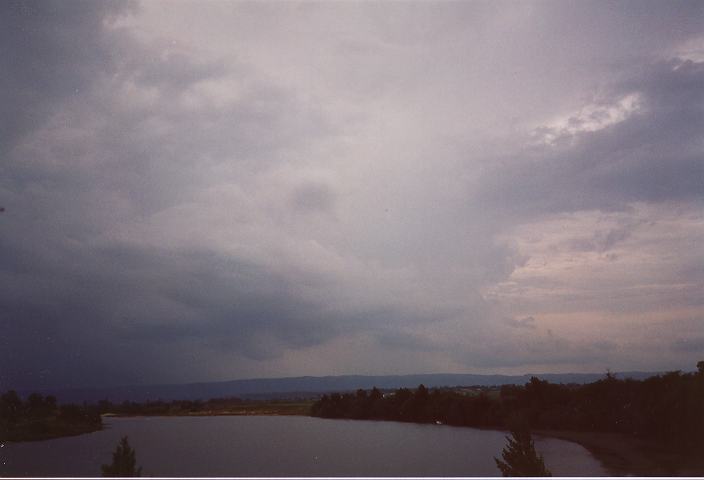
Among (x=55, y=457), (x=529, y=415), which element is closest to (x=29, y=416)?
(x=55, y=457)

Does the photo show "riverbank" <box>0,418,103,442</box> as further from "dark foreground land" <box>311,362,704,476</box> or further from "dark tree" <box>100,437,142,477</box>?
"dark foreground land" <box>311,362,704,476</box>

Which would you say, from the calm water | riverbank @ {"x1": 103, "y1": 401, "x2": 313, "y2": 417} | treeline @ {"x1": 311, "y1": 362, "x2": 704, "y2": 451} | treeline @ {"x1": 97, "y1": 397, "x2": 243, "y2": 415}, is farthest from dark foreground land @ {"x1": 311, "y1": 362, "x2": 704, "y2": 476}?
treeline @ {"x1": 97, "y1": 397, "x2": 243, "y2": 415}

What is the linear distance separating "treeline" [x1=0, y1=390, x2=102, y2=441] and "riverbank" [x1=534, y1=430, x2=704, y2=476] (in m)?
12.9

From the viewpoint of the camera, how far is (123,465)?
22.2ft

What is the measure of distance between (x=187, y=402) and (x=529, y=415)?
1299cm

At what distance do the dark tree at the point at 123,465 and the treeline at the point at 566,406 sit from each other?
7.13 meters

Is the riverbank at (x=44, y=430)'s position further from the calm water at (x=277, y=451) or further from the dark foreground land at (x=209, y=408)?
the dark foreground land at (x=209, y=408)

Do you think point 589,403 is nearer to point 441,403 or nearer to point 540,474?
point 441,403

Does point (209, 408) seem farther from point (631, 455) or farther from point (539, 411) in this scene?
point (631, 455)

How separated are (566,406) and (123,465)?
47.0 feet

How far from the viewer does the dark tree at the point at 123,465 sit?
674cm

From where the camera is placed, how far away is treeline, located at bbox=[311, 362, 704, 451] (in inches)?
464

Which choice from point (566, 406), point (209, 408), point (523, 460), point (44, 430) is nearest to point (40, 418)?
point (44, 430)

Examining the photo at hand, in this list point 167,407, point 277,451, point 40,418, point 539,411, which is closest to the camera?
point 277,451
